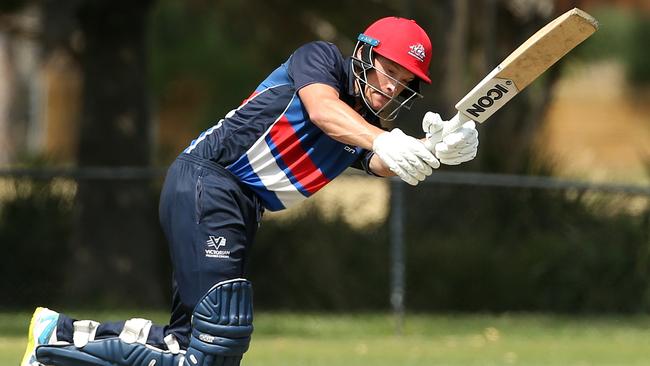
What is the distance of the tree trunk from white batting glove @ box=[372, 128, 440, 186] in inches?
330

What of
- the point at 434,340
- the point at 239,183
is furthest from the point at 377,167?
the point at 434,340

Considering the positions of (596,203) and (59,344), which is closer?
(59,344)

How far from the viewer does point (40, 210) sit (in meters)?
14.4

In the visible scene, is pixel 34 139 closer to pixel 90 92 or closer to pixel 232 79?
pixel 232 79

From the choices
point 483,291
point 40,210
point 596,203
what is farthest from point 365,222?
point 40,210

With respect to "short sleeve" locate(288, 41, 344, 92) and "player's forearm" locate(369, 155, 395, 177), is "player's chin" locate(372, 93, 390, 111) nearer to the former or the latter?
"short sleeve" locate(288, 41, 344, 92)

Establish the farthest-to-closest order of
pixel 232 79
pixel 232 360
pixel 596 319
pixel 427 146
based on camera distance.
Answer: pixel 232 79
pixel 596 319
pixel 232 360
pixel 427 146

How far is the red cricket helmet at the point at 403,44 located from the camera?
21.1ft

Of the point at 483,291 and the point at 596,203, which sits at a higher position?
the point at 596,203

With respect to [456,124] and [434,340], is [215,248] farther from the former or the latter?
[434,340]

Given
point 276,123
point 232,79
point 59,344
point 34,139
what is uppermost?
point 276,123

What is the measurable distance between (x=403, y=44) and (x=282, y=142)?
0.75 metres

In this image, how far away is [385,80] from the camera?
6539 millimetres

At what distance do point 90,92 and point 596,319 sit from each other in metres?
5.88
